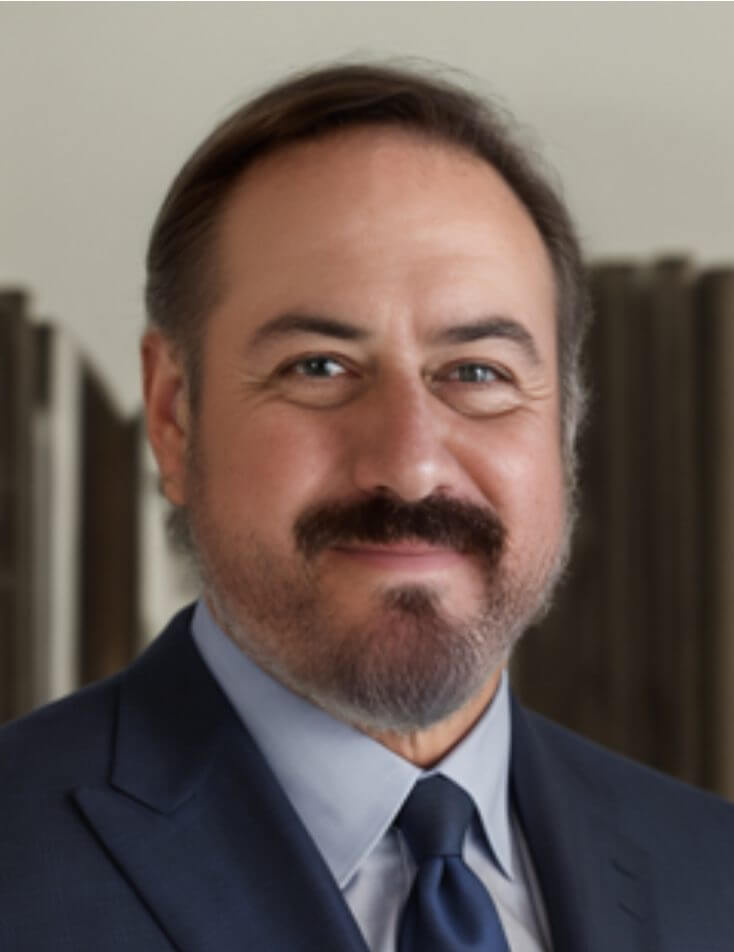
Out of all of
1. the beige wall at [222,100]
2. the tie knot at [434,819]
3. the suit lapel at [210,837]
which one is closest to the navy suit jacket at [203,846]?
the suit lapel at [210,837]

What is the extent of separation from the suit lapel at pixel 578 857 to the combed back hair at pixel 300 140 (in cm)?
37

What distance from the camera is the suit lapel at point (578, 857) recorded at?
57.7 inches

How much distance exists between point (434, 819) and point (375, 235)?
58 centimetres

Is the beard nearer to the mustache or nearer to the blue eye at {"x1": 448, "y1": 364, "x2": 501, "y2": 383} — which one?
the mustache

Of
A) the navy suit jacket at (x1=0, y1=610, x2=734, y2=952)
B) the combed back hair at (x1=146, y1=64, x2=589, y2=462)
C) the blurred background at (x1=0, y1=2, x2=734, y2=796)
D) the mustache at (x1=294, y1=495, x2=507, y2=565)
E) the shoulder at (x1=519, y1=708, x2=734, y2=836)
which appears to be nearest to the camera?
the navy suit jacket at (x1=0, y1=610, x2=734, y2=952)

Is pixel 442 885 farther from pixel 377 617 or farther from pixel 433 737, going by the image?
pixel 377 617

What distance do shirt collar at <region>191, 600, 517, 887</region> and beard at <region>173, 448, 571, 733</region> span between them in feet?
0.06

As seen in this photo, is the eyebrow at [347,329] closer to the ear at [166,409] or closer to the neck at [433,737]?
the ear at [166,409]

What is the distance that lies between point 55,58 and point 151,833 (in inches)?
119

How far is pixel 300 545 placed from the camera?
140 centimetres

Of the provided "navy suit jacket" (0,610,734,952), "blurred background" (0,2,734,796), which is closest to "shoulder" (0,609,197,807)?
"navy suit jacket" (0,610,734,952)

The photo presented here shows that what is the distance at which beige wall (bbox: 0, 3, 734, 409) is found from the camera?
3.90 m

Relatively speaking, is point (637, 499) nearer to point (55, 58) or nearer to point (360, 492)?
point (55, 58)

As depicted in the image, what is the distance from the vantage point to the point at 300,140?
1492 millimetres
